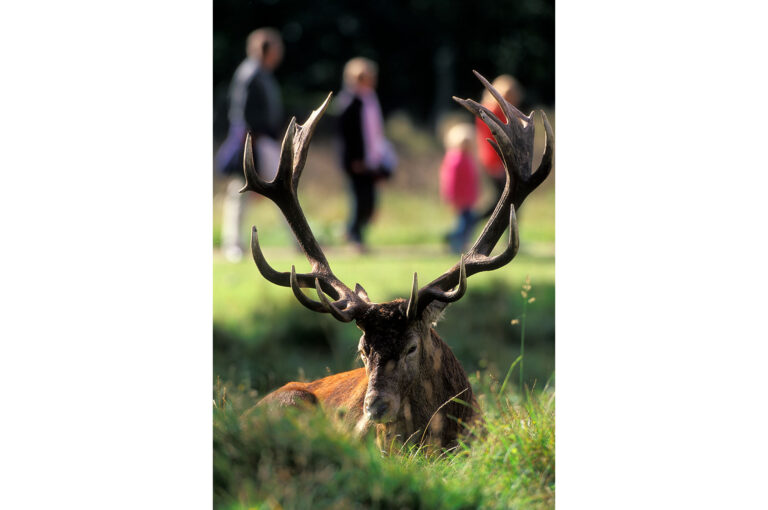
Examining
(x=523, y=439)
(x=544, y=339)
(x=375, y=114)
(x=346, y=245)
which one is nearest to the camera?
(x=523, y=439)

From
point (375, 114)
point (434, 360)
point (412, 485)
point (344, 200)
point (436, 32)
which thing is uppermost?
point (436, 32)

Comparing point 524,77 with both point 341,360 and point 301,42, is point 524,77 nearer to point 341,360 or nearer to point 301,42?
point 301,42

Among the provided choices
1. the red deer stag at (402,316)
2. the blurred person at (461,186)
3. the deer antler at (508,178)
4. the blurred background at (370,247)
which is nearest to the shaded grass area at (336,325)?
the blurred background at (370,247)

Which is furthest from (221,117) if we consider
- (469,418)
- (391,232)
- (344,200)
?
(344,200)

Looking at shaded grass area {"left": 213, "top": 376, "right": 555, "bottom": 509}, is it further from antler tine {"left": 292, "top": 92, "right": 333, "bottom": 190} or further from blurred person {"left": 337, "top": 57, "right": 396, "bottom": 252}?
blurred person {"left": 337, "top": 57, "right": 396, "bottom": 252}

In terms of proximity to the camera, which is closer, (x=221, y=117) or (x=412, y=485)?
(x=412, y=485)

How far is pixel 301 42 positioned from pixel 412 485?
348cm

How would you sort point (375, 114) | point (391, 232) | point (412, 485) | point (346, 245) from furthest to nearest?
point (391, 232), point (346, 245), point (375, 114), point (412, 485)

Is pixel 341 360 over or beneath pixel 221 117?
beneath

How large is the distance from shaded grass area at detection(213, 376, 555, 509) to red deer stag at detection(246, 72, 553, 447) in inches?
7.4

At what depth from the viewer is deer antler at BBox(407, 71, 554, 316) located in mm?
3857

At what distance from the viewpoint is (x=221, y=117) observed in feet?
20.3

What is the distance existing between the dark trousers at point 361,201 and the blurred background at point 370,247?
0.72 ft

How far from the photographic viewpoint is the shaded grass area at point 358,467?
309cm
